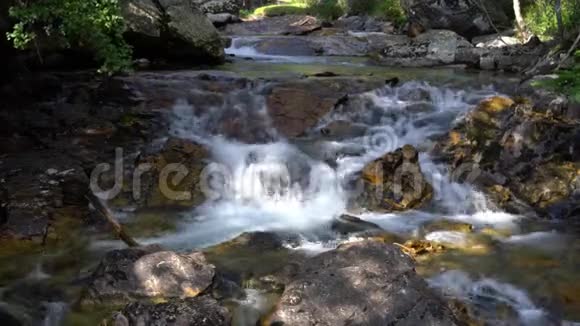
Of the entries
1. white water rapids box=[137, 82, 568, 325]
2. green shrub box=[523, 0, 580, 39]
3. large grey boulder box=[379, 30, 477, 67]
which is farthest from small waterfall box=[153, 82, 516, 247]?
large grey boulder box=[379, 30, 477, 67]

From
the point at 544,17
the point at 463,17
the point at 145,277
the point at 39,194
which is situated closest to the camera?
the point at 145,277

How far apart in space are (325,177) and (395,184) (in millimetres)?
1099

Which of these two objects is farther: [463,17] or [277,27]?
[277,27]

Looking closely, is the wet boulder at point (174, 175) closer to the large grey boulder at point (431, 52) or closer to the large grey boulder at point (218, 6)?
the large grey boulder at point (431, 52)

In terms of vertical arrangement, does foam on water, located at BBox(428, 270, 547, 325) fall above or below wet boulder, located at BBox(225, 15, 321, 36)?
below

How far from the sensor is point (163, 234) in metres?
7.00

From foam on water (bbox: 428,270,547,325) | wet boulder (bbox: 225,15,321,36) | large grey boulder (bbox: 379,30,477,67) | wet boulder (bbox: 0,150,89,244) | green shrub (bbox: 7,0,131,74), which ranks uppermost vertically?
wet boulder (bbox: 225,15,321,36)

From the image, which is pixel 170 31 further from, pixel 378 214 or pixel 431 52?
pixel 431 52

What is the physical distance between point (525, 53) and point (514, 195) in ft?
23.0

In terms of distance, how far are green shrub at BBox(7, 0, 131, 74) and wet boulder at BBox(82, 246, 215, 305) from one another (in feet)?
9.72

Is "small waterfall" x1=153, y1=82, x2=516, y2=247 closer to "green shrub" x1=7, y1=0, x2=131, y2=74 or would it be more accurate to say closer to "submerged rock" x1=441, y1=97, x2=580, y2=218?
"submerged rock" x1=441, y1=97, x2=580, y2=218

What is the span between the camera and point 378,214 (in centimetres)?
777

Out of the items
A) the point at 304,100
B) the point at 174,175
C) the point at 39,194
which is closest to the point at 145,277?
the point at 39,194

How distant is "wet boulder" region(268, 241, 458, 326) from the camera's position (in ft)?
14.9
